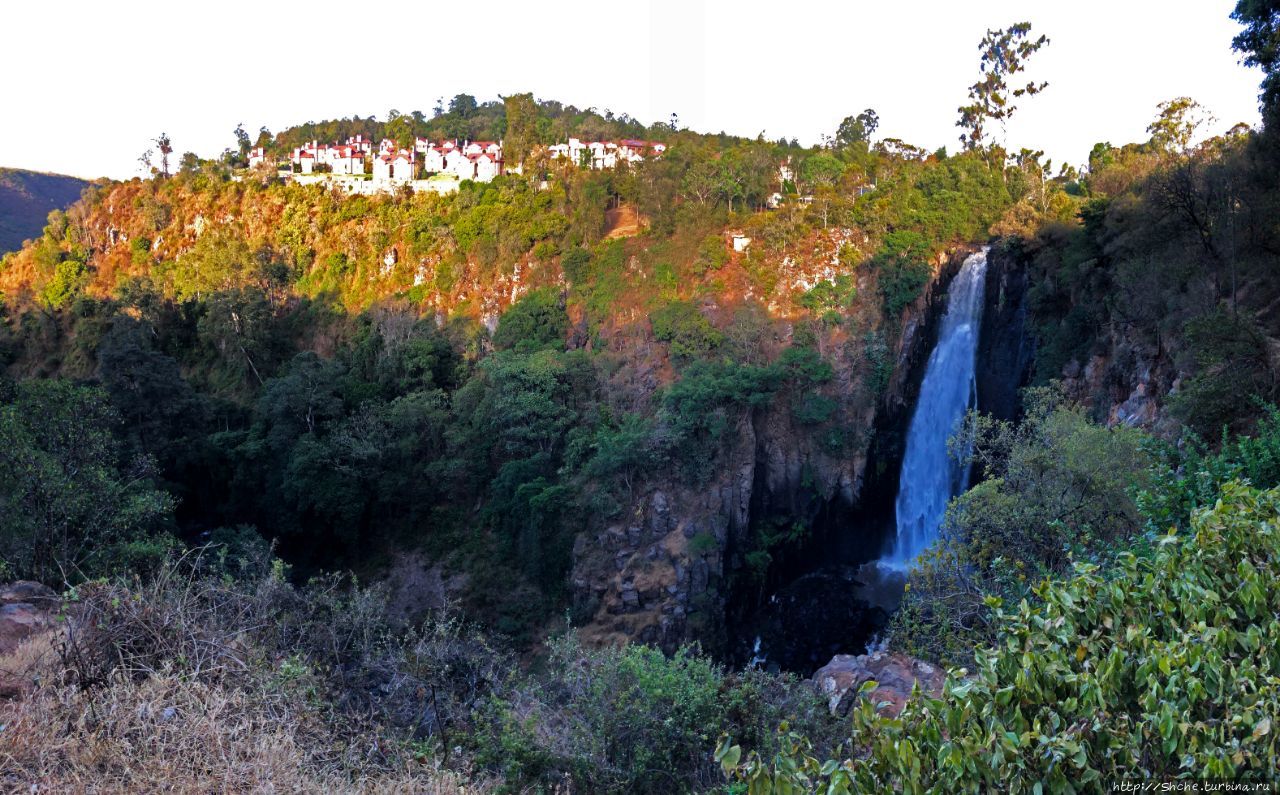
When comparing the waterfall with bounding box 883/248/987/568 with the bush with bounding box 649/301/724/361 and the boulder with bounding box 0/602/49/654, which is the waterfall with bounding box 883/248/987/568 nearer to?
the bush with bounding box 649/301/724/361

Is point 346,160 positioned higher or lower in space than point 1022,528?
higher

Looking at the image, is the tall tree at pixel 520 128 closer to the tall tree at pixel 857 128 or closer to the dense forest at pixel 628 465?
the dense forest at pixel 628 465

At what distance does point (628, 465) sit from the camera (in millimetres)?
22609

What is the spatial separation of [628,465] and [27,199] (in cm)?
7169

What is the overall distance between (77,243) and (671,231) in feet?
108

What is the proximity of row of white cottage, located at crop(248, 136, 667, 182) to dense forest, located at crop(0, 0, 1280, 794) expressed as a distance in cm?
229

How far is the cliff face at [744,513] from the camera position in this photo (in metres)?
21.2

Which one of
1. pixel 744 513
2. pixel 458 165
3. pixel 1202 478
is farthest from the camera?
pixel 458 165

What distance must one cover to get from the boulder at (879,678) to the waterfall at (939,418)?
41.9 feet

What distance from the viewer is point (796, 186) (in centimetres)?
3034

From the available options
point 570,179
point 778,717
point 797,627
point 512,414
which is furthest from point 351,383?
point 778,717

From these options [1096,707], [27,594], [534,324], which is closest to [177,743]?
[27,594]

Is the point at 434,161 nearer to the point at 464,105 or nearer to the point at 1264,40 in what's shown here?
the point at 464,105

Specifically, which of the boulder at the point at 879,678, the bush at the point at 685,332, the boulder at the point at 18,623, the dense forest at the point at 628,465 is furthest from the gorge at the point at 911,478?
the boulder at the point at 18,623
